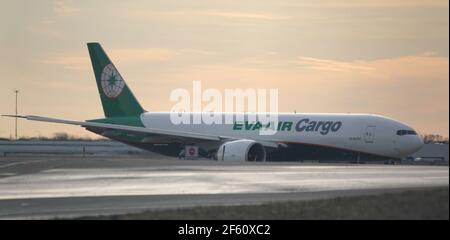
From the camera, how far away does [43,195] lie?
2184 centimetres

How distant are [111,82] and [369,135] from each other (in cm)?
2047

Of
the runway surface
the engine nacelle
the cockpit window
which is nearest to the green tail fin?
the engine nacelle

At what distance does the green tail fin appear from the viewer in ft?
202

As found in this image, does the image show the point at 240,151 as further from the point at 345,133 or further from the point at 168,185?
the point at 168,185

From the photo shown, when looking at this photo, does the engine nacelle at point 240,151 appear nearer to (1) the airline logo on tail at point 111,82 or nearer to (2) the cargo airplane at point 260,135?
(2) the cargo airplane at point 260,135

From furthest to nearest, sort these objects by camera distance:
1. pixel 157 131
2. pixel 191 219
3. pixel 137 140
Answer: pixel 137 140 < pixel 157 131 < pixel 191 219

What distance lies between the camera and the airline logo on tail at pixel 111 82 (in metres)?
61.9

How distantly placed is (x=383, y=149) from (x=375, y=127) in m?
1.41

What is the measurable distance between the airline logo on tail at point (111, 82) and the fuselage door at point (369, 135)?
19.4 m

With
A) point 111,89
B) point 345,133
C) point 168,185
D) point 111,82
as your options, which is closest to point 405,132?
point 345,133

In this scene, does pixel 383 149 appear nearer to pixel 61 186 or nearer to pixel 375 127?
pixel 375 127

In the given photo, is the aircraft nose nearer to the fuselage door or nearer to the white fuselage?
the white fuselage

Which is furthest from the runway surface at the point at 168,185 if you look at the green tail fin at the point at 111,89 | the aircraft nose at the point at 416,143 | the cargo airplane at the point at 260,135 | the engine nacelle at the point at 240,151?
the green tail fin at the point at 111,89
